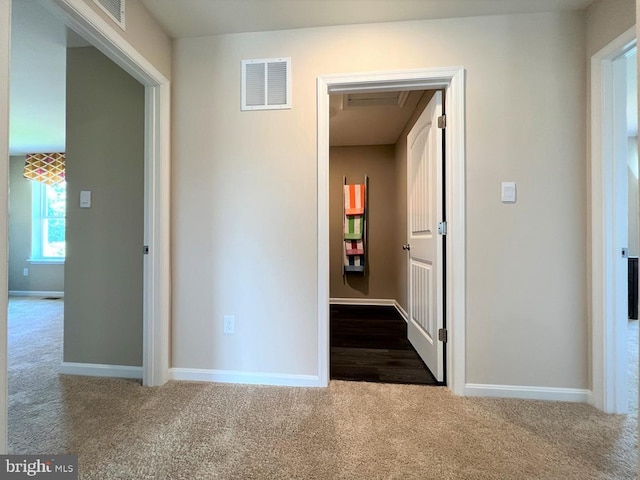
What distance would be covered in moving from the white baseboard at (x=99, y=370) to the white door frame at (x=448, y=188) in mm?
1294

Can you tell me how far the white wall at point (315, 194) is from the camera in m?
1.63

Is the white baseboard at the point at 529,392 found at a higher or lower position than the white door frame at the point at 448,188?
lower

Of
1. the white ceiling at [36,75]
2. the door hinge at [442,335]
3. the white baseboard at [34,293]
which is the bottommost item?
A: the white baseboard at [34,293]

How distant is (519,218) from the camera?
5.42 ft

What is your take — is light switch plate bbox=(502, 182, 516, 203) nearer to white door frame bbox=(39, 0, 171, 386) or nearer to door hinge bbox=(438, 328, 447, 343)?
door hinge bbox=(438, 328, 447, 343)

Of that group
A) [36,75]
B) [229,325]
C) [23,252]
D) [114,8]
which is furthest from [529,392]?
[23,252]

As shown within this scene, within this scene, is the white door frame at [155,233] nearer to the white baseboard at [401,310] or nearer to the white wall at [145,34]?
the white wall at [145,34]

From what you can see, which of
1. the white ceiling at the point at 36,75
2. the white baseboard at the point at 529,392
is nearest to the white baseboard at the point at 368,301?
the white baseboard at the point at 529,392

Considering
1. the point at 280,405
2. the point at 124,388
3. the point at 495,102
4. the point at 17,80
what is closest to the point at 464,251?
the point at 495,102

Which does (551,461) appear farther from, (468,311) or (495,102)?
(495,102)

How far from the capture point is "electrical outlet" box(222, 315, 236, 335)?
1.83 meters

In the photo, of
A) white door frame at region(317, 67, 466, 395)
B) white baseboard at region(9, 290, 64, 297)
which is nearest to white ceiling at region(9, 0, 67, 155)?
white door frame at region(317, 67, 466, 395)

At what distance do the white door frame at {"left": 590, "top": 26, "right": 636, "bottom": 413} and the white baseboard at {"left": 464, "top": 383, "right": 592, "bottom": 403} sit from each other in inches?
2.9

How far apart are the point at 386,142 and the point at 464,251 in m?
2.65
